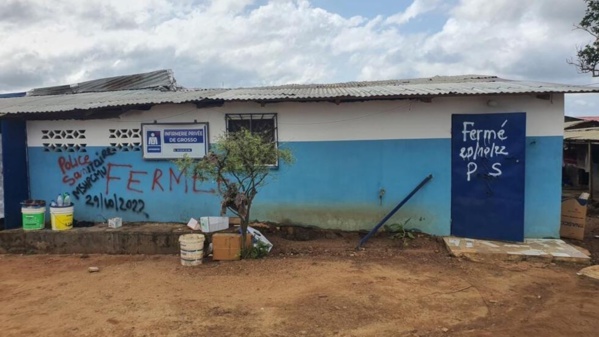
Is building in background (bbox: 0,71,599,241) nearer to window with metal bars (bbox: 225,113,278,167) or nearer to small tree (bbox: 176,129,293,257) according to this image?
window with metal bars (bbox: 225,113,278,167)

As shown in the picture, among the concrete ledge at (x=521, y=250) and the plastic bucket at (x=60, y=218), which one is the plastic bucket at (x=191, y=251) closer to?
the plastic bucket at (x=60, y=218)

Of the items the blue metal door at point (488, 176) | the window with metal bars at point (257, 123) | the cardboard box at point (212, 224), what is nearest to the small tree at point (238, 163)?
the cardboard box at point (212, 224)

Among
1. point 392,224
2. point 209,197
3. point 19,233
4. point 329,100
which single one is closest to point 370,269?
point 392,224

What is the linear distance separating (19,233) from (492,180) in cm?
811

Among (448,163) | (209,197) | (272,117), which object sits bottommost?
(209,197)

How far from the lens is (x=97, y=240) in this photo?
725 centimetres

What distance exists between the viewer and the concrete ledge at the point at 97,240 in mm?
7105

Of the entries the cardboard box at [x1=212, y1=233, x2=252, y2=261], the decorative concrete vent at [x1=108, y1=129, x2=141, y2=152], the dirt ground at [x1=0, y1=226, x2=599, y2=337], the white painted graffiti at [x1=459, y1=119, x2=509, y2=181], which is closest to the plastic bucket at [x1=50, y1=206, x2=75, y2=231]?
the dirt ground at [x1=0, y1=226, x2=599, y2=337]

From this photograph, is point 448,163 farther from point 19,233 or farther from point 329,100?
point 19,233

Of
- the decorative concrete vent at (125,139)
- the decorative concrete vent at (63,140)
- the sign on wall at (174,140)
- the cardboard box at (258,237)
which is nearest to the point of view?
the cardboard box at (258,237)

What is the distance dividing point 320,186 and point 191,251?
2.57 meters

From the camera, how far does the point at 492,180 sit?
7.12m

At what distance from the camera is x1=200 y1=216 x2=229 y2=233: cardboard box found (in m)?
7.01

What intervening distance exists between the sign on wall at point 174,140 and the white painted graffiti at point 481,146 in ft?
14.9
